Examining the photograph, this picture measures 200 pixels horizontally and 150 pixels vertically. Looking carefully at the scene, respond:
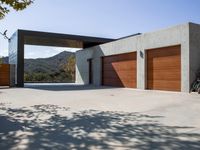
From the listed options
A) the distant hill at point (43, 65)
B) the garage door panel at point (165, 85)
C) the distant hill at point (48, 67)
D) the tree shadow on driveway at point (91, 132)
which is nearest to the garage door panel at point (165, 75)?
the garage door panel at point (165, 85)

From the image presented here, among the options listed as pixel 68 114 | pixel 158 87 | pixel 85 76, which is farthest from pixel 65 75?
pixel 68 114

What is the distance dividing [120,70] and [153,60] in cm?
435

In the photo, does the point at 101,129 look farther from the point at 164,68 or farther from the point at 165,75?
the point at 164,68

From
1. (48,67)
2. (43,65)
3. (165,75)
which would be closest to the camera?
(165,75)

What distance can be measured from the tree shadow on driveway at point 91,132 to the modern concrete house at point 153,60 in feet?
26.8

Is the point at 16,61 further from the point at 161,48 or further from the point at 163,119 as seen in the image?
the point at 163,119

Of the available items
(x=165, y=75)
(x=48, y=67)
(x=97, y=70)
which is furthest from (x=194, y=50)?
(x=48, y=67)

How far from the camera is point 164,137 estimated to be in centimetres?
545

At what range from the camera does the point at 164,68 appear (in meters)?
16.9

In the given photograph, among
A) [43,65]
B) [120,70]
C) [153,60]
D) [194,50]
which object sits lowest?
[120,70]

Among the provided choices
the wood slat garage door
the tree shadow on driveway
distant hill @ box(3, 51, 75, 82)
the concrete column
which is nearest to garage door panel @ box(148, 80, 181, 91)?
the concrete column

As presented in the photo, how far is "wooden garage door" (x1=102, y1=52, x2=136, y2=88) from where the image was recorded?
20.1m

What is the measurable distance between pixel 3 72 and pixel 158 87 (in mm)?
13900

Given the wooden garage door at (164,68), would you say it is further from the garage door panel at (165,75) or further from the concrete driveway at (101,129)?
the concrete driveway at (101,129)
